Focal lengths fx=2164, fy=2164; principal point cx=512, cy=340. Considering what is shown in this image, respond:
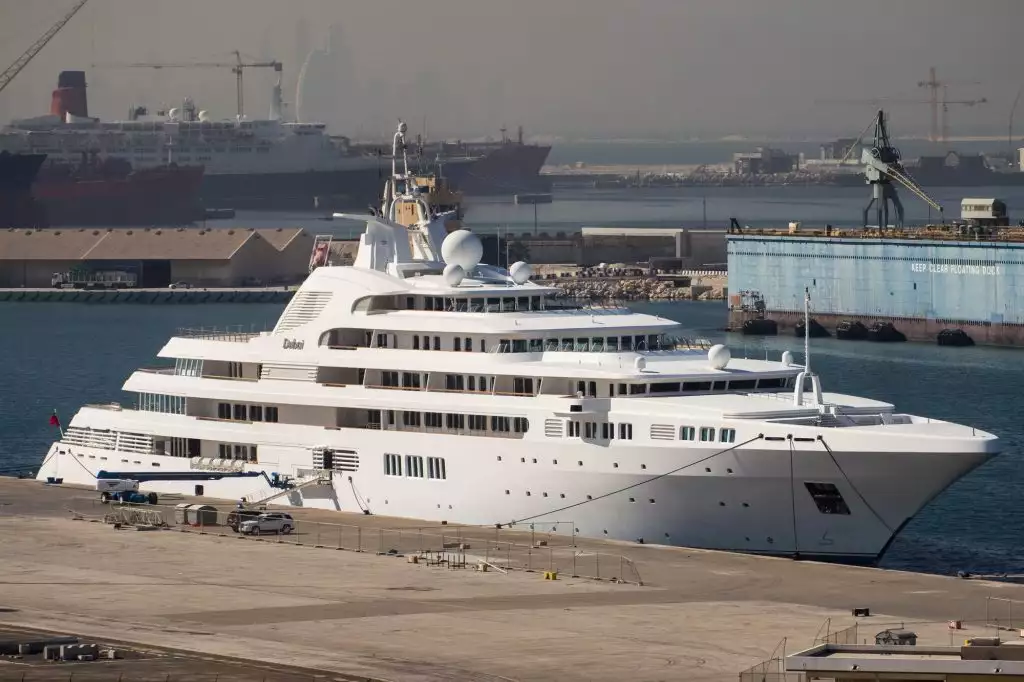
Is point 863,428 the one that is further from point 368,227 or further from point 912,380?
point 912,380

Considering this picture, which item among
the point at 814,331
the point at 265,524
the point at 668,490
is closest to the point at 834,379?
the point at 814,331

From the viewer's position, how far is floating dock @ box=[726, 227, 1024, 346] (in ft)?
359

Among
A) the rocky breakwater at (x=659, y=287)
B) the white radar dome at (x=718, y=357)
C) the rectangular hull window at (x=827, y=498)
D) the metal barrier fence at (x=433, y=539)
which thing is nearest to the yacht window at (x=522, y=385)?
the metal barrier fence at (x=433, y=539)

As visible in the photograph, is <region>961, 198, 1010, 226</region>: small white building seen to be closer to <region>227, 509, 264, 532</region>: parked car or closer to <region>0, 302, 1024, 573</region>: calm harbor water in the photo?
<region>0, 302, 1024, 573</region>: calm harbor water

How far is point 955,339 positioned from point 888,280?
321 inches

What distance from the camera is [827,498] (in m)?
45.8

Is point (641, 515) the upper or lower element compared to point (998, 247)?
lower

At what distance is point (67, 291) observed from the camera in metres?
149

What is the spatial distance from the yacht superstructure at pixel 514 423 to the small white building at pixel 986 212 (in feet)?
215

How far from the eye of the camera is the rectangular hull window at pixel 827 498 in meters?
45.6

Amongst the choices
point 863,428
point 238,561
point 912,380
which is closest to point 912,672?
point 863,428

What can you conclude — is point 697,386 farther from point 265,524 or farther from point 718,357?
point 265,524

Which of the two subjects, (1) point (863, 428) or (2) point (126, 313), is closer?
(1) point (863, 428)

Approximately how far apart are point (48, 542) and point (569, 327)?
12.8 meters
